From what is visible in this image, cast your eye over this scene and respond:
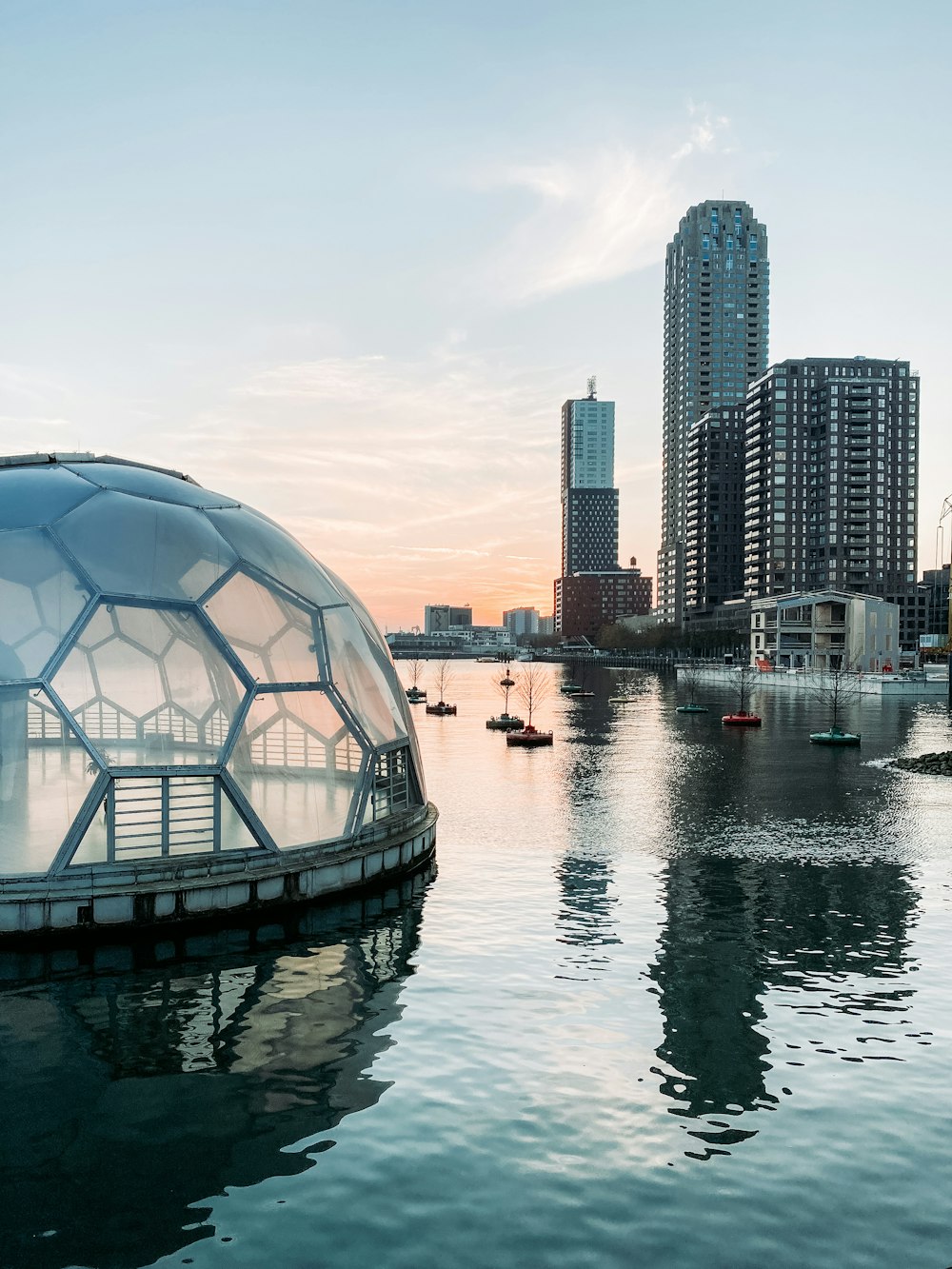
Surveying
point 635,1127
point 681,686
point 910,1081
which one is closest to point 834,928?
point 910,1081

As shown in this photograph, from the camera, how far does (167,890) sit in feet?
56.6

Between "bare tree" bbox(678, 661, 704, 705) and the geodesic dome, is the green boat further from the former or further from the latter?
"bare tree" bbox(678, 661, 704, 705)

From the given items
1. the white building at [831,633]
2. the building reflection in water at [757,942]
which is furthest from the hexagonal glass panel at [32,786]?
the white building at [831,633]

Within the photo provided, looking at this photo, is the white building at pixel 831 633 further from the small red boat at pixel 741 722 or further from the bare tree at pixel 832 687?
the small red boat at pixel 741 722

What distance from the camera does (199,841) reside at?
60.3ft

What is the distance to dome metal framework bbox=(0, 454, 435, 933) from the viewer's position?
1772cm

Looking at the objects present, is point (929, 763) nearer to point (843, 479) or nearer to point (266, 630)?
point (266, 630)

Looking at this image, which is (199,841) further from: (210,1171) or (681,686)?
(681,686)

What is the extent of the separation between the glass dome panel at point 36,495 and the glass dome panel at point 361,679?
6.15 meters

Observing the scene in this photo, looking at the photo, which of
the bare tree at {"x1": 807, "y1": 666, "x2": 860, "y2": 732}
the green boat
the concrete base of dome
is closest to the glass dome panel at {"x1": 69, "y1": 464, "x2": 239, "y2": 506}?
the concrete base of dome

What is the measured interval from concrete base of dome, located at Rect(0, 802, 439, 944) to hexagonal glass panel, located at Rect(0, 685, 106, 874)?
0.61m

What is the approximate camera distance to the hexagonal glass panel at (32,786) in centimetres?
1730

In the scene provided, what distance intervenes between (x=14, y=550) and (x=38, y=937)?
7.72 metres

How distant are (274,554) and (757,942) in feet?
44.5
